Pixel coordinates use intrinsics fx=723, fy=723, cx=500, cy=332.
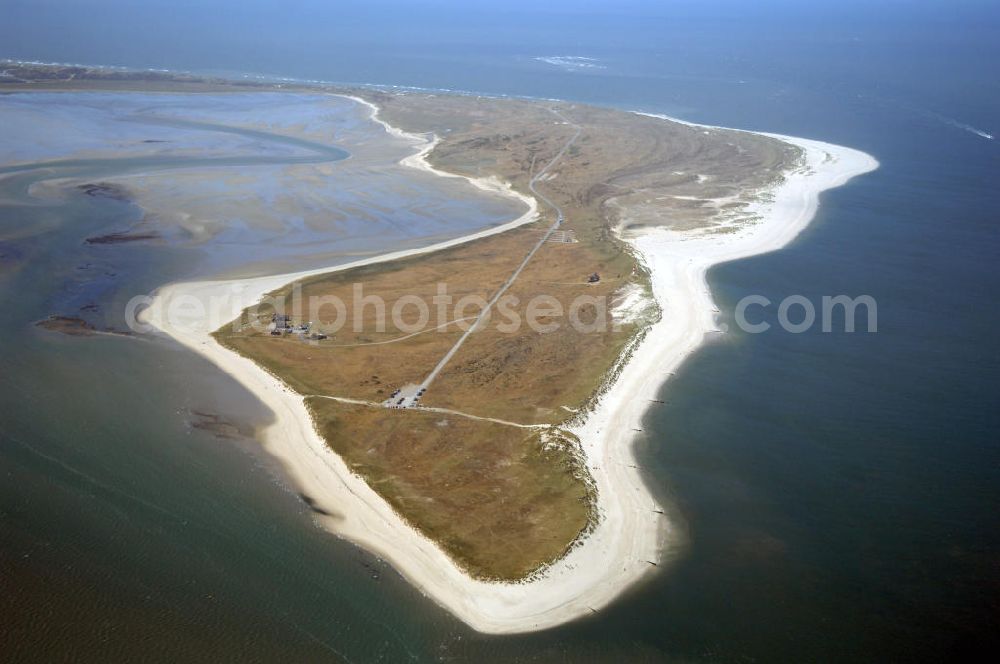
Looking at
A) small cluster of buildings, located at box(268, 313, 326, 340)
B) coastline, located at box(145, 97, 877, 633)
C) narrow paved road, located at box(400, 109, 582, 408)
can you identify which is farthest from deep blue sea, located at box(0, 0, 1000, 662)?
narrow paved road, located at box(400, 109, 582, 408)

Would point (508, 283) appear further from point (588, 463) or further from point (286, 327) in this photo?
point (588, 463)

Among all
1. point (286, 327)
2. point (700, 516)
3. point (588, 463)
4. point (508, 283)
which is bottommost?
point (700, 516)

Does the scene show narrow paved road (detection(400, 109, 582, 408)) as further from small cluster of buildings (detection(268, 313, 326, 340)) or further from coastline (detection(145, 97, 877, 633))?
small cluster of buildings (detection(268, 313, 326, 340))

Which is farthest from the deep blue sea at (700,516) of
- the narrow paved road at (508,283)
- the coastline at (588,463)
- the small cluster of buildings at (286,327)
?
the narrow paved road at (508,283)

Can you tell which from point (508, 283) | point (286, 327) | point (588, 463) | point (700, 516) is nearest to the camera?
point (700, 516)

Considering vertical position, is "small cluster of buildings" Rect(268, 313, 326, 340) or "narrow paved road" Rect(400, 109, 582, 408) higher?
"narrow paved road" Rect(400, 109, 582, 408)

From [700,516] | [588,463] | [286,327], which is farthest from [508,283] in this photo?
[700,516]

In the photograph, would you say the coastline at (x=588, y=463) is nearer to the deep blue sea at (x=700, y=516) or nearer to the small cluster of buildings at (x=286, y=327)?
the deep blue sea at (x=700, y=516)

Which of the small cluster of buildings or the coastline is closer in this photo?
the coastline
